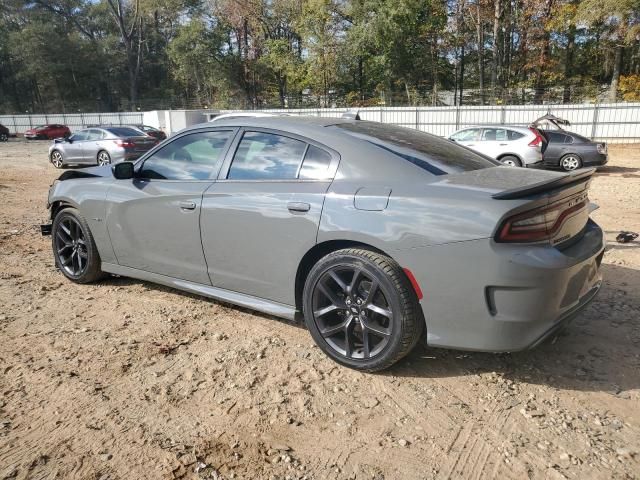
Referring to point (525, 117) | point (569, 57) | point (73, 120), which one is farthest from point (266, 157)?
point (73, 120)

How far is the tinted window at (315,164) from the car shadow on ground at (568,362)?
129 centimetres

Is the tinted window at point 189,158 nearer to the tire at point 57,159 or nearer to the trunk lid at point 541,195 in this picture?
the trunk lid at point 541,195

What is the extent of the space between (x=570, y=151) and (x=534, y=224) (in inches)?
543

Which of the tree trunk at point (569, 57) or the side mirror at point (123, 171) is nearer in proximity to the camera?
the side mirror at point (123, 171)

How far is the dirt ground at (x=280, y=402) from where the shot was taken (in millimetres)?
2289

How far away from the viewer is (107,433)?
251 cm

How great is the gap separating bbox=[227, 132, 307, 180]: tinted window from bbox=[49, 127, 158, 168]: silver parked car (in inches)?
507

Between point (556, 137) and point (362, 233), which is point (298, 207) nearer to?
point (362, 233)

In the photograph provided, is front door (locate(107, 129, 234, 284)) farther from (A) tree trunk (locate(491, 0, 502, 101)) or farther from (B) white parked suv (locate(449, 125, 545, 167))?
(A) tree trunk (locate(491, 0, 502, 101))

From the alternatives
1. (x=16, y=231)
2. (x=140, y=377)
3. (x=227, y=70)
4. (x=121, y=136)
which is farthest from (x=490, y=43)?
(x=140, y=377)

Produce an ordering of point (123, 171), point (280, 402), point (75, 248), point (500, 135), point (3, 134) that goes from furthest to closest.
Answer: point (3, 134)
point (500, 135)
point (75, 248)
point (123, 171)
point (280, 402)

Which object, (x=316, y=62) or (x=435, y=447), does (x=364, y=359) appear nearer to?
(x=435, y=447)

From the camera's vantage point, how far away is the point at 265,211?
10.8ft

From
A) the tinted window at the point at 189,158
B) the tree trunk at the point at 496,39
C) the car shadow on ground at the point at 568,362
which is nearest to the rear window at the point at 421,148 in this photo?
the tinted window at the point at 189,158
